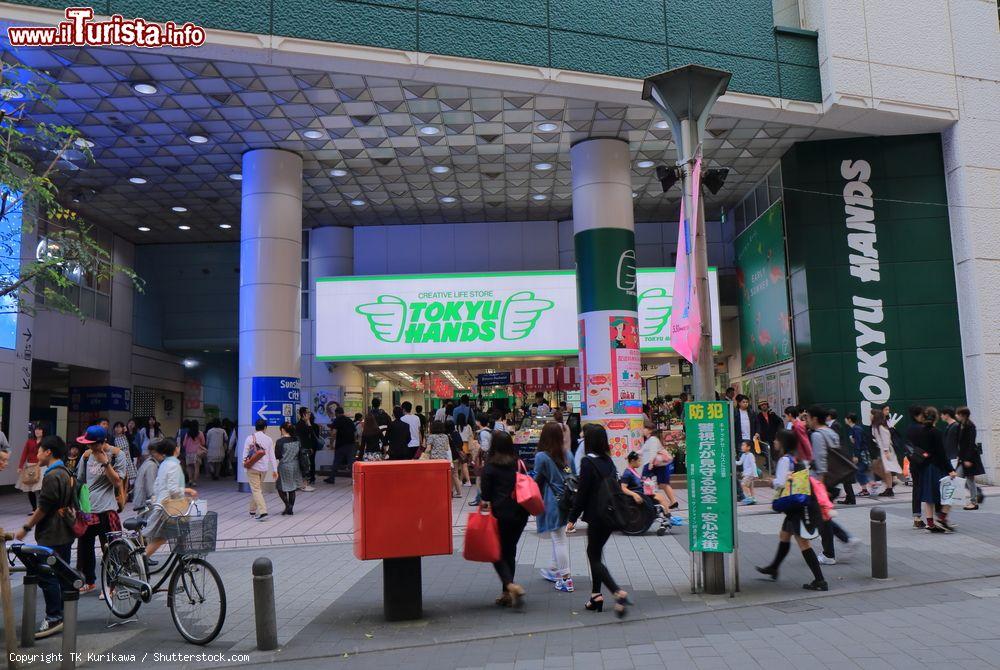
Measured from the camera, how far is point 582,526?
11.0 metres

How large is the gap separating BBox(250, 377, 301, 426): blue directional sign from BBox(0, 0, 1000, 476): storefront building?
0.05 metres

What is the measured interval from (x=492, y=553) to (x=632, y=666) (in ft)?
5.38

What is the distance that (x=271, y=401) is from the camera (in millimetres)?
A: 16062

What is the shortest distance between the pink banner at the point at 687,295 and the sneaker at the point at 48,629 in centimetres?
572

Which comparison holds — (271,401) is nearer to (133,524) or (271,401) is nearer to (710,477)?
(133,524)

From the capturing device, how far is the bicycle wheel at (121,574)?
21.1ft

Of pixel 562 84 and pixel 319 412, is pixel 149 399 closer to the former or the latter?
pixel 319 412

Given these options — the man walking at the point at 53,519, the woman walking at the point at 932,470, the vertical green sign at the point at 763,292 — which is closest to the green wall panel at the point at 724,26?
the vertical green sign at the point at 763,292

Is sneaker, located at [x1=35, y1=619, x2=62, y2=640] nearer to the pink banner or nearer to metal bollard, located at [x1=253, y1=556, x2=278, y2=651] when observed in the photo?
metal bollard, located at [x1=253, y1=556, x2=278, y2=651]

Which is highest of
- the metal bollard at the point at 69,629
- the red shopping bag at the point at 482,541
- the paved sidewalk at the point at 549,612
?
the red shopping bag at the point at 482,541

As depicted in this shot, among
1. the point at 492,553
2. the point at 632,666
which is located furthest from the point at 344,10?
the point at 632,666

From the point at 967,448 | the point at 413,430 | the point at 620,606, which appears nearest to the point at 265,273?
the point at 413,430

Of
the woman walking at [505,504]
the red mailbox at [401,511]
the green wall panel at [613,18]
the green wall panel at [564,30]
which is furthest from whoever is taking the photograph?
the green wall panel at [613,18]

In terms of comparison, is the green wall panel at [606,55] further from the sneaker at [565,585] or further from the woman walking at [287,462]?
the sneaker at [565,585]
